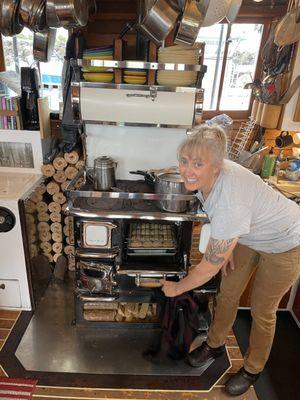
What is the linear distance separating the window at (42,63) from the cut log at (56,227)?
99 cm

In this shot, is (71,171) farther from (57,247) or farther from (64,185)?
(57,247)

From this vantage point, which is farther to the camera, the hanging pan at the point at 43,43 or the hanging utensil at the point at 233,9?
the hanging pan at the point at 43,43

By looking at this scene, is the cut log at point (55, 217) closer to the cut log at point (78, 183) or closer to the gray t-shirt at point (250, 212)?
the cut log at point (78, 183)

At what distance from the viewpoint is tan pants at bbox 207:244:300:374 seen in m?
1.40

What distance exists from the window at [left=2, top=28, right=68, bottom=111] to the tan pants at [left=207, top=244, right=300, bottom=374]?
197cm

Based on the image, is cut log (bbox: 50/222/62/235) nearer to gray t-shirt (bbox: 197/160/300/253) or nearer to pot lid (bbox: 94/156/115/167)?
pot lid (bbox: 94/156/115/167)

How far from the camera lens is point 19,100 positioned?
2.11 metres

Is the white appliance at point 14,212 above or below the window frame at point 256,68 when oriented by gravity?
below

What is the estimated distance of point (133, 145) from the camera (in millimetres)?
2109

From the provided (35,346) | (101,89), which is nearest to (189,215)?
(101,89)

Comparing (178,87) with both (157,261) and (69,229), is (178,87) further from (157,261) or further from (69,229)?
(69,229)

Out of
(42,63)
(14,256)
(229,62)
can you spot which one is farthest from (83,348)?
(229,62)

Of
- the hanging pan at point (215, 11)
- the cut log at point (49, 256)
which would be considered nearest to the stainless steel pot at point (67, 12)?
the hanging pan at point (215, 11)

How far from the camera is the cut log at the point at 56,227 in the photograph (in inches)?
92.0
